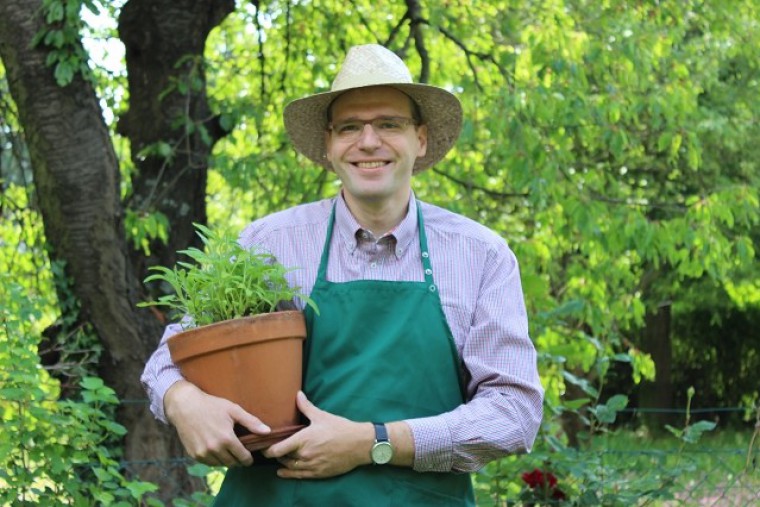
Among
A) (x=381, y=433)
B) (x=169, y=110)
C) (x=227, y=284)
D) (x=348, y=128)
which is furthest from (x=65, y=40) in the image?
(x=381, y=433)

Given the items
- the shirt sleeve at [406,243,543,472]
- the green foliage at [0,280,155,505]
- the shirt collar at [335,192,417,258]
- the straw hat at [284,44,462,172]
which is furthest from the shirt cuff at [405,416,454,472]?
the green foliage at [0,280,155,505]

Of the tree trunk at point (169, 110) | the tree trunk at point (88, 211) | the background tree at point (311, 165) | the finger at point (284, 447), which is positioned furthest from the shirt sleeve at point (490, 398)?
the tree trunk at point (169, 110)

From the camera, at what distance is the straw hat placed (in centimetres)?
256

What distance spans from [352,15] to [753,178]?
6.02m

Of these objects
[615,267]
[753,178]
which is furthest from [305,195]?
[753,178]

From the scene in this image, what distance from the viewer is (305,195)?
640 centimetres

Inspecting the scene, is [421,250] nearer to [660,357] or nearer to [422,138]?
[422,138]

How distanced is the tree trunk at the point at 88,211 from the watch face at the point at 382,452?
103 inches

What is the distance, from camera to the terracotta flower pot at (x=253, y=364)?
2318mm

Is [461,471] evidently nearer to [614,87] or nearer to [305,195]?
[305,195]

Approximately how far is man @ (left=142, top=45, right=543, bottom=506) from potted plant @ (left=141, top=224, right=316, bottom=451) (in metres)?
0.04

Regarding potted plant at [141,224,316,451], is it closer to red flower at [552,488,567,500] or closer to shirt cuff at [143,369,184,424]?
shirt cuff at [143,369,184,424]

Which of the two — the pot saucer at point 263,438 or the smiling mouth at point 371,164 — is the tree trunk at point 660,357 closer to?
the smiling mouth at point 371,164

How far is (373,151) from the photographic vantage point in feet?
8.32
